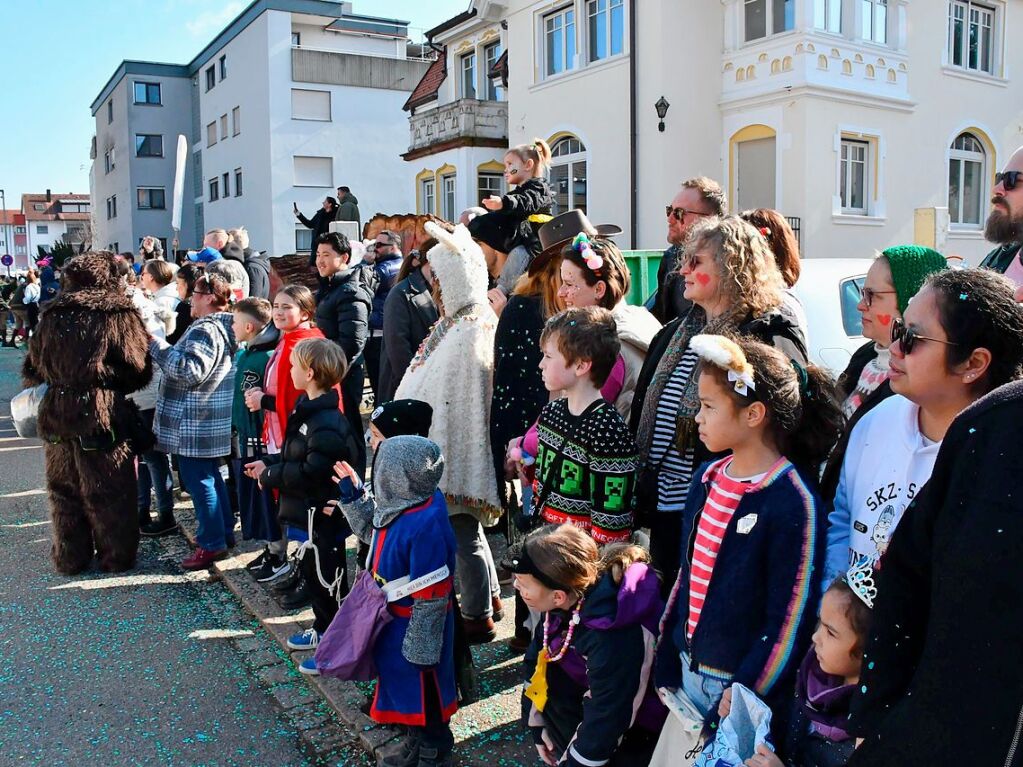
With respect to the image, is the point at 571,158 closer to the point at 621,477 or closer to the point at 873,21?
the point at 873,21

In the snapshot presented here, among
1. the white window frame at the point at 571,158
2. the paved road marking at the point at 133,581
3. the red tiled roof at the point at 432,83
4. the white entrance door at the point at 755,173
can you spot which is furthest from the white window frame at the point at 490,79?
the paved road marking at the point at 133,581

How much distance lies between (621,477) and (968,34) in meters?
20.7

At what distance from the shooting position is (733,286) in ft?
9.87

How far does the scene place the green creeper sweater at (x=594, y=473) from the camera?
3.15 meters

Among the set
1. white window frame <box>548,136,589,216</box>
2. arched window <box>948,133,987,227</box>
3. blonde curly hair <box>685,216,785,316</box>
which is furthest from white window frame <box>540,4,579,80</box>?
blonde curly hair <box>685,216,785,316</box>

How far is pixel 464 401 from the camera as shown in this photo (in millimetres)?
4246

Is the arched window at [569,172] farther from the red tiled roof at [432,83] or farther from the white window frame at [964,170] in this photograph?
the white window frame at [964,170]

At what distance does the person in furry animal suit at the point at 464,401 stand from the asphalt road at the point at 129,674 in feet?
3.51

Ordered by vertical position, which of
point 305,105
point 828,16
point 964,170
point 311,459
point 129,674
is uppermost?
point 305,105

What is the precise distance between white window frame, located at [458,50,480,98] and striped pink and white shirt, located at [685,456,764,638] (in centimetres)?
2410

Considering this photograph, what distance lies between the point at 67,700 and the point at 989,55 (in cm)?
2264

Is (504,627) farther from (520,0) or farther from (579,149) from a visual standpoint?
(520,0)

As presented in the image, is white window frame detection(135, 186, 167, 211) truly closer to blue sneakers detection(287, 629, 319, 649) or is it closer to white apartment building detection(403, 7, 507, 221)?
white apartment building detection(403, 7, 507, 221)

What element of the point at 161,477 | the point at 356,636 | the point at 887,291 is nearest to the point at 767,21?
the point at 161,477
